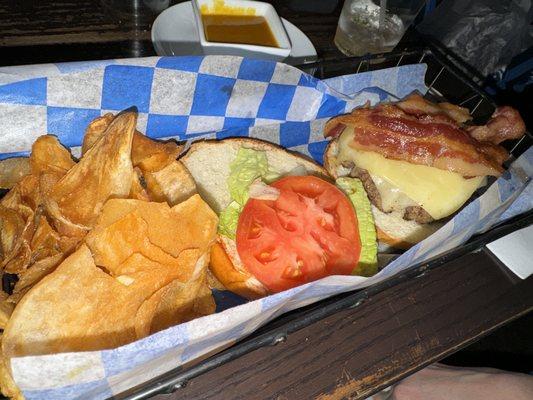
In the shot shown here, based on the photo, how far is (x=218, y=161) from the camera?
1729 mm

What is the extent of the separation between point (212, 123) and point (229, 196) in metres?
0.29

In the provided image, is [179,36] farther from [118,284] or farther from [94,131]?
[118,284]

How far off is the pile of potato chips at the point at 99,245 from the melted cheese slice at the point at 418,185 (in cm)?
74

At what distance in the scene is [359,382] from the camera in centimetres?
139

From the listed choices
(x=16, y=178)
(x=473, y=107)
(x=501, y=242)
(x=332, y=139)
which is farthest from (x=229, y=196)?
(x=473, y=107)

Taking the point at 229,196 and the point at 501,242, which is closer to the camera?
the point at 229,196

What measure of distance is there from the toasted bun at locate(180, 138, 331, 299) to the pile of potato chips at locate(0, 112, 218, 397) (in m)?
0.19

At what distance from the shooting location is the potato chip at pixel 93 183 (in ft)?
3.94

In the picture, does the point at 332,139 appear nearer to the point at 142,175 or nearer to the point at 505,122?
the point at 505,122

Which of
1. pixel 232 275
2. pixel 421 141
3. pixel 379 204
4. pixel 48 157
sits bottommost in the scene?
pixel 232 275

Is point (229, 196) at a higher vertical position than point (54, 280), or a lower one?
lower

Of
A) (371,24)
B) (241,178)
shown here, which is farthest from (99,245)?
(371,24)

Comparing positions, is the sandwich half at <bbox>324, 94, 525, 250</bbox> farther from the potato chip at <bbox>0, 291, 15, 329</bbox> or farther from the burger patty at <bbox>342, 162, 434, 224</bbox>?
the potato chip at <bbox>0, 291, 15, 329</bbox>

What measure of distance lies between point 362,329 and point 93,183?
0.89 meters
